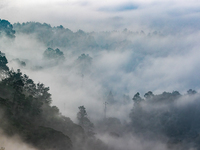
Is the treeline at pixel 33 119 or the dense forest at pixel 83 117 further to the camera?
the dense forest at pixel 83 117

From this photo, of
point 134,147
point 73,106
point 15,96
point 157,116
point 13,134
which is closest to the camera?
point 13,134

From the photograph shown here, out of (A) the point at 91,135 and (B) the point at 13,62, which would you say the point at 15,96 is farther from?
(B) the point at 13,62

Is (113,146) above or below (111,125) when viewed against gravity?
below

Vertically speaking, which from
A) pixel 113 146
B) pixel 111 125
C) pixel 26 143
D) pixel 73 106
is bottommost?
pixel 26 143

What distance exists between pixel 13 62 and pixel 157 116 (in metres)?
85.4

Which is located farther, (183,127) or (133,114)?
(133,114)

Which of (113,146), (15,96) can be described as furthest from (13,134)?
(113,146)

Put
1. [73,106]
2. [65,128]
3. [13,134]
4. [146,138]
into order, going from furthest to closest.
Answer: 1. [73,106]
2. [146,138]
3. [65,128]
4. [13,134]

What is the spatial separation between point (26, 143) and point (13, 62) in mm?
92197

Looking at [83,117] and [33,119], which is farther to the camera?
[83,117]

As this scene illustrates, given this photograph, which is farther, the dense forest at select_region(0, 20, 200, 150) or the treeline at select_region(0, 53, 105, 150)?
the dense forest at select_region(0, 20, 200, 150)

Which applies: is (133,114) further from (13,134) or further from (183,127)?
(13,134)

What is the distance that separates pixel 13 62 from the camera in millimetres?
144000

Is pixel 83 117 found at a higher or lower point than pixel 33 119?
higher
